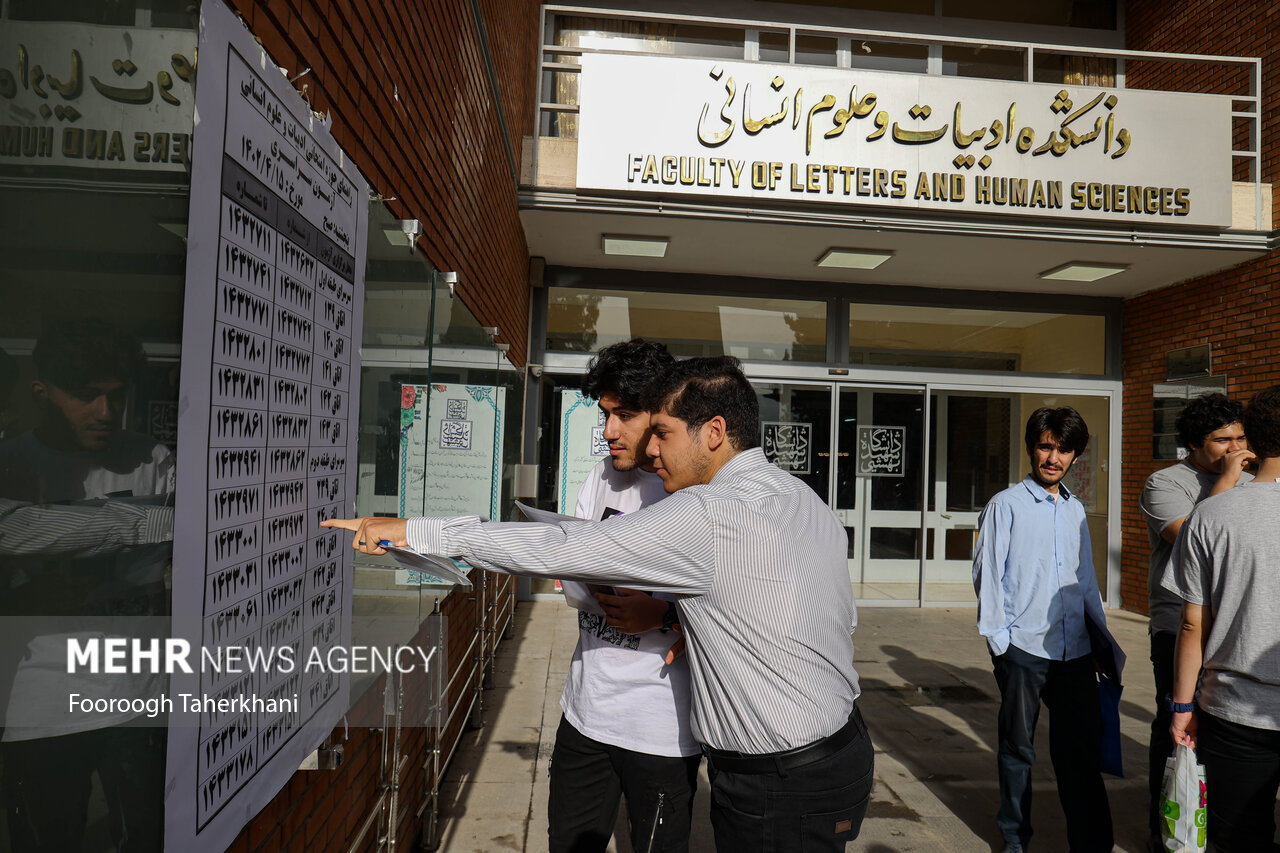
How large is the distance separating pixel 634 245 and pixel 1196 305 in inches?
237

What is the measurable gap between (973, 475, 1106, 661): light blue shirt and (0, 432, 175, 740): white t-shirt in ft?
10.3

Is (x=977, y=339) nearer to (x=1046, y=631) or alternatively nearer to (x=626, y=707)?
(x=1046, y=631)

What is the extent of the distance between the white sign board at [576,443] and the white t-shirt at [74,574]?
7.57m

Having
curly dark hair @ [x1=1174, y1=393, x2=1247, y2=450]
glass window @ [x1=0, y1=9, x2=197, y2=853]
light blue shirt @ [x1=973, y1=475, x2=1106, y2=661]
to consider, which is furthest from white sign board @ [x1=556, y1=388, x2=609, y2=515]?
glass window @ [x1=0, y1=9, x2=197, y2=853]

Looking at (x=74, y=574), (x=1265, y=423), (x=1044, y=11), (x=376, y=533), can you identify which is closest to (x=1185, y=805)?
(x=1265, y=423)

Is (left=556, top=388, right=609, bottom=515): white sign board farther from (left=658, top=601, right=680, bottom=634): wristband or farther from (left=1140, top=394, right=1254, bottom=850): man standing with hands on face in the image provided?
(left=658, top=601, right=680, bottom=634): wristband

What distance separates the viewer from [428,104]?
9.84ft

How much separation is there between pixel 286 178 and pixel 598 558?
3.16 feet

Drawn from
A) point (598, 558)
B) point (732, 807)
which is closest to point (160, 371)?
point (598, 558)

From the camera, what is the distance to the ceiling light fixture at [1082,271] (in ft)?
26.2

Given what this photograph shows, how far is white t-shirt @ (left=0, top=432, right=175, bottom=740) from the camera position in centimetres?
84

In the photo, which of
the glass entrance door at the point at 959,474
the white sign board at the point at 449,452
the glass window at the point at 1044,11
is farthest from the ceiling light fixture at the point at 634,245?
the glass window at the point at 1044,11

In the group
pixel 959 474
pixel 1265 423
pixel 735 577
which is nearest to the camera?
pixel 735 577

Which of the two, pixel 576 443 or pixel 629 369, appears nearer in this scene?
pixel 629 369
